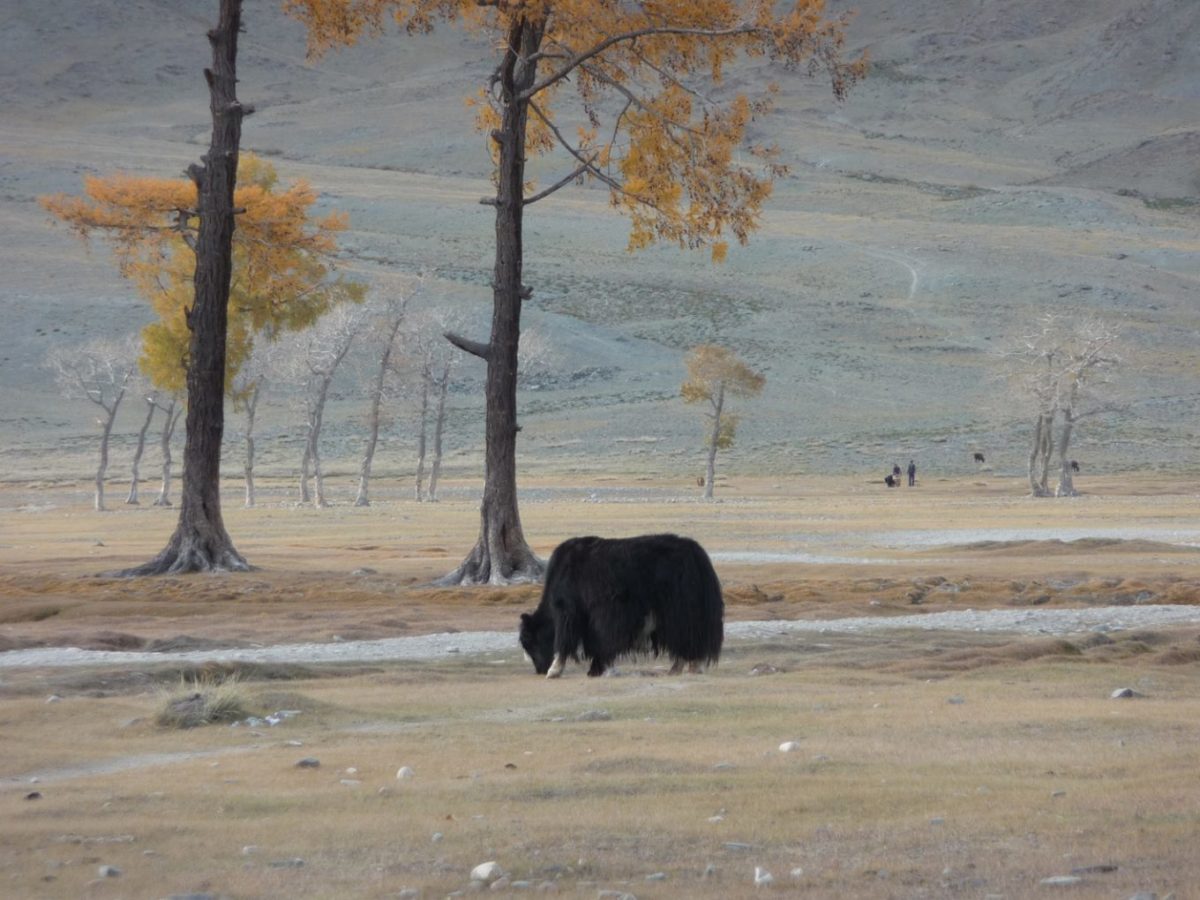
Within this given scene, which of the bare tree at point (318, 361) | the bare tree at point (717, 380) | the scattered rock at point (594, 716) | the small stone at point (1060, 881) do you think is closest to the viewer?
the small stone at point (1060, 881)

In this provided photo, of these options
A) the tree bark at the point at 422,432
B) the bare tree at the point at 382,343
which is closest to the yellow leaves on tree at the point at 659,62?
the bare tree at the point at 382,343

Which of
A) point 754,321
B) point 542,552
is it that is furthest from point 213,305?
point 754,321

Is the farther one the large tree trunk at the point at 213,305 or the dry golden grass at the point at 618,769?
the large tree trunk at the point at 213,305

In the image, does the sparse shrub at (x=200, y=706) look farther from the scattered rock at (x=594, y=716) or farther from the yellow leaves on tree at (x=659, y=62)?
the yellow leaves on tree at (x=659, y=62)

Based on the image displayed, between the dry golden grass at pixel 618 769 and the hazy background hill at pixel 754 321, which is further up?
the hazy background hill at pixel 754 321

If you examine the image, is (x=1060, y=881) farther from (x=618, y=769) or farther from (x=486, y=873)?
(x=618, y=769)

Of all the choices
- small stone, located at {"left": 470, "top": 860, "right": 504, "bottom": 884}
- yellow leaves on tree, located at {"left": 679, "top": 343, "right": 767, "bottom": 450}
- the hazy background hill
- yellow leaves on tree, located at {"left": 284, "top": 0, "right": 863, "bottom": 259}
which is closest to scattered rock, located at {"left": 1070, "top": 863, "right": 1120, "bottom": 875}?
small stone, located at {"left": 470, "top": 860, "right": 504, "bottom": 884}

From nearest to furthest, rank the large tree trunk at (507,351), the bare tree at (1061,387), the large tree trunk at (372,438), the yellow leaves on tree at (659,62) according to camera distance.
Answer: the yellow leaves on tree at (659,62) < the large tree trunk at (507,351) < the large tree trunk at (372,438) < the bare tree at (1061,387)

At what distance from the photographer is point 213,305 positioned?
2564 cm

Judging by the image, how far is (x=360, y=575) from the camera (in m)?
25.2

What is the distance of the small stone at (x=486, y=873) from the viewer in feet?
20.8

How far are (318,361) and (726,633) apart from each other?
4817 centimetres

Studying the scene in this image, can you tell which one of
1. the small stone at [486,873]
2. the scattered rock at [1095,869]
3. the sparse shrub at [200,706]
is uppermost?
the scattered rock at [1095,869]

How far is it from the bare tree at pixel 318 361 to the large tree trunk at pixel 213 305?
3269cm
